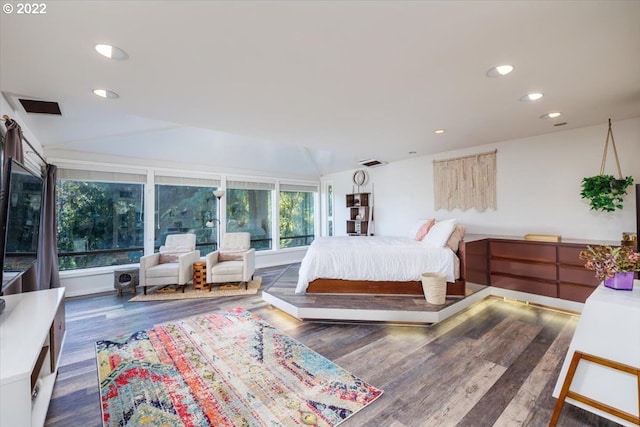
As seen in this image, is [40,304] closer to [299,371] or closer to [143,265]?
[299,371]

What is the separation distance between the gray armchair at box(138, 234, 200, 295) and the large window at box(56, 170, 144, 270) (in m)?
0.67

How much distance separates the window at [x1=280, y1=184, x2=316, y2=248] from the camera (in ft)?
22.7

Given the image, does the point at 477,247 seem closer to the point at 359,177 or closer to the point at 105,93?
the point at 359,177

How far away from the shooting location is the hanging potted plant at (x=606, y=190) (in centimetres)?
309

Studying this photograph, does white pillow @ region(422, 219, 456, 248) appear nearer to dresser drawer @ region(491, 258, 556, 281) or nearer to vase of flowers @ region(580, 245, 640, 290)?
dresser drawer @ region(491, 258, 556, 281)

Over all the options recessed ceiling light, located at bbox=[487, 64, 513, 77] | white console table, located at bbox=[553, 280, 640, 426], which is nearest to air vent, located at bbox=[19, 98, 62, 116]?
recessed ceiling light, located at bbox=[487, 64, 513, 77]

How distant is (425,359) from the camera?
2.38 m

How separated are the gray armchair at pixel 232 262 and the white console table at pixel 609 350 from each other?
408 centimetres

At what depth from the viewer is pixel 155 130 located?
14.4ft

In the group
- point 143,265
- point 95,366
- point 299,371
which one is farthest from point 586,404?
point 143,265

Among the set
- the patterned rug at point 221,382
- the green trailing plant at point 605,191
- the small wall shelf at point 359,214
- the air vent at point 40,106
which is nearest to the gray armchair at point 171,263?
the patterned rug at point 221,382

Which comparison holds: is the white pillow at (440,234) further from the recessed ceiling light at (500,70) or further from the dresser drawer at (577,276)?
the recessed ceiling light at (500,70)

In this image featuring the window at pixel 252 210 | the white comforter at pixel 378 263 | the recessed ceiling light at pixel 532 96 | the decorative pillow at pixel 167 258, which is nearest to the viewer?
the recessed ceiling light at pixel 532 96

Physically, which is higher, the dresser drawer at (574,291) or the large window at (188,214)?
the large window at (188,214)
